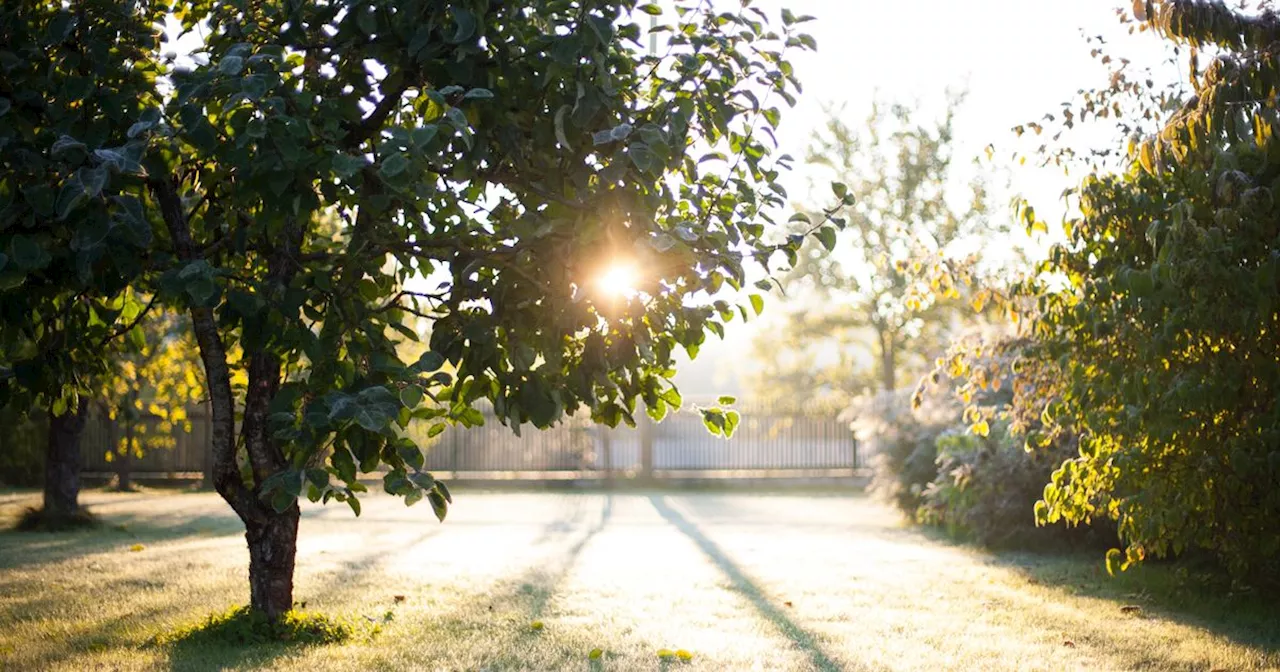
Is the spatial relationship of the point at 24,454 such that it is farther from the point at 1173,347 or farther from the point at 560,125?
the point at 1173,347

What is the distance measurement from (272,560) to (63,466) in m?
7.64

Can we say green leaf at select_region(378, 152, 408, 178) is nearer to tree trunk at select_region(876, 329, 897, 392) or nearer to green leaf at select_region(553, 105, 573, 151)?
green leaf at select_region(553, 105, 573, 151)

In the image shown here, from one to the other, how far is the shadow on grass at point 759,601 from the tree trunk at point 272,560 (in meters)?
2.57

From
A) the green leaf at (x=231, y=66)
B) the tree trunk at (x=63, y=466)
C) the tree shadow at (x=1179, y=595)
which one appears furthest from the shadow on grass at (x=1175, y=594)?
the tree trunk at (x=63, y=466)

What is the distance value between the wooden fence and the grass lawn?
1003 cm

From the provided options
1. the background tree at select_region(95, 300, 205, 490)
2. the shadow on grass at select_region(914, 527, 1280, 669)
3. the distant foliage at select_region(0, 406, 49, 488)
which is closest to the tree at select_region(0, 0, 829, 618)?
the shadow on grass at select_region(914, 527, 1280, 669)

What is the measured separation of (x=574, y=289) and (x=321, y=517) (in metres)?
10.2

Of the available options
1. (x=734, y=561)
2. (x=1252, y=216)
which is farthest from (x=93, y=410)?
(x=1252, y=216)

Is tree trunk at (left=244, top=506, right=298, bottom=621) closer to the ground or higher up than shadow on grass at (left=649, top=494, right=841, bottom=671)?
higher up

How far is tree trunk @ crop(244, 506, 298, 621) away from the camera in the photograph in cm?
569

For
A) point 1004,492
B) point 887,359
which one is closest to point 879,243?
point 887,359

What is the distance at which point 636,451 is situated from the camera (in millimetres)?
23672

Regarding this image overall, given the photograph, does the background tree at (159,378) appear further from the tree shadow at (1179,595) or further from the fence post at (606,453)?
the fence post at (606,453)

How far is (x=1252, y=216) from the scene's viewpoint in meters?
5.86
